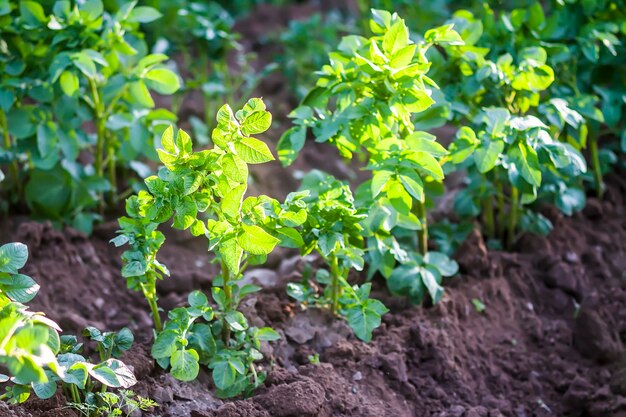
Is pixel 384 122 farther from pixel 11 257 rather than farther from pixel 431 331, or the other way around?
pixel 11 257

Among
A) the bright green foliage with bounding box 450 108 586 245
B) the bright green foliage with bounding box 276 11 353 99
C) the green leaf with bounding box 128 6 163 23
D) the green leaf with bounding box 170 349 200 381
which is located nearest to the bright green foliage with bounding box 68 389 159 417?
the green leaf with bounding box 170 349 200 381

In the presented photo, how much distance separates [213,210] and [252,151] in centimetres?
22

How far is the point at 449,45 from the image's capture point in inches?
127

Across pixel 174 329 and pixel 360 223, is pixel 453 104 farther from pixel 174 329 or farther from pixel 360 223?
pixel 174 329

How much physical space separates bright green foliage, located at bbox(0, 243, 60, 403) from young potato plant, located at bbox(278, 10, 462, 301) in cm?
96

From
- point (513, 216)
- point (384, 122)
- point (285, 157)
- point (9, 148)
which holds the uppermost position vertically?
point (384, 122)

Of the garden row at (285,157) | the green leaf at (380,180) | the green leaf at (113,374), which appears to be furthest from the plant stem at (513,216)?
the green leaf at (113,374)

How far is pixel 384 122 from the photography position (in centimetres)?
290

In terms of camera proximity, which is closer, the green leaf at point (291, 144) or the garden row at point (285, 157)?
the garden row at point (285, 157)

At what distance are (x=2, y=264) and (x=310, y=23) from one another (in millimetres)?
2737

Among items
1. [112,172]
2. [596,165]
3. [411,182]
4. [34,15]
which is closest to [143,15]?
[34,15]

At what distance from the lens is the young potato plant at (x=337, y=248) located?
108 inches

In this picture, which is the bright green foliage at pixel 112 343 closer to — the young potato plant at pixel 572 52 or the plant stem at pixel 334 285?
the plant stem at pixel 334 285

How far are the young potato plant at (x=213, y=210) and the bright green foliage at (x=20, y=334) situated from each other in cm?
27
